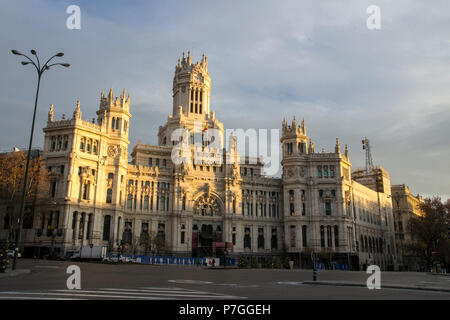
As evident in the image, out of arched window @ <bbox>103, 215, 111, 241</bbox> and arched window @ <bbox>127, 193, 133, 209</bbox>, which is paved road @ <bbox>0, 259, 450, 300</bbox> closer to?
arched window @ <bbox>103, 215, 111, 241</bbox>

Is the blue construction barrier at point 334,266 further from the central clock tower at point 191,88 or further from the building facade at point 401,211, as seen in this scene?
the building facade at point 401,211

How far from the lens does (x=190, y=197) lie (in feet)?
292

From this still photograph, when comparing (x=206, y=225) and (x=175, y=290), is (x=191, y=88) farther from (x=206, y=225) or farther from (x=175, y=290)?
(x=175, y=290)

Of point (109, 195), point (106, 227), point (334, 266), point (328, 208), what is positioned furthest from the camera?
point (328, 208)

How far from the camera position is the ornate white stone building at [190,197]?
75.6 metres

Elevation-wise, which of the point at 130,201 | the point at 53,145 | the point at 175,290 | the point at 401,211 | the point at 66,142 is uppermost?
the point at 66,142

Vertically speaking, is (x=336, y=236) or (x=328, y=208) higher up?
(x=328, y=208)

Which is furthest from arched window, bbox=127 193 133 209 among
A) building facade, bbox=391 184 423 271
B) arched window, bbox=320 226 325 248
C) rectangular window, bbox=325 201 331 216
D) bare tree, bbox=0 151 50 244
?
building facade, bbox=391 184 423 271

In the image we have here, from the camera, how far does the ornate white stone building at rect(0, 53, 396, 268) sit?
75562mm

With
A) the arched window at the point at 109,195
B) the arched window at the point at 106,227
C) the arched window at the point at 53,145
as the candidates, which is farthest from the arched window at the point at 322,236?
the arched window at the point at 53,145

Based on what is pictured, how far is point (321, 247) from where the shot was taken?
90188 mm

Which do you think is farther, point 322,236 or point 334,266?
point 322,236

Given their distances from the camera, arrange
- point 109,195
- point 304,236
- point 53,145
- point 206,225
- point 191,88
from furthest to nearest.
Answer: point 191,88 → point 304,236 → point 206,225 → point 109,195 → point 53,145

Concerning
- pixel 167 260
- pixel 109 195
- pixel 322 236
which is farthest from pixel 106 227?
pixel 322 236
